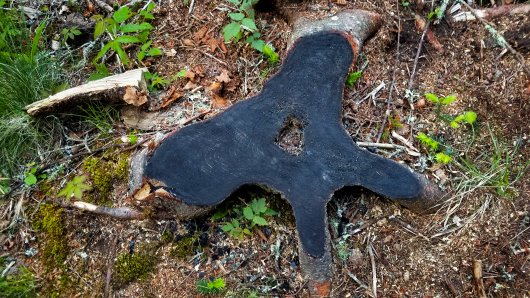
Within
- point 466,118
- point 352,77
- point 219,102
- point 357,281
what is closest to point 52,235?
point 219,102

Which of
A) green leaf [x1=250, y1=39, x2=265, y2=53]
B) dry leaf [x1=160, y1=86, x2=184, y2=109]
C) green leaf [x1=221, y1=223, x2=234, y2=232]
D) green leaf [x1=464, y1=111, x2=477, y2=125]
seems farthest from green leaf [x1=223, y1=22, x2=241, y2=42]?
green leaf [x1=464, y1=111, x2=477, y2=125]

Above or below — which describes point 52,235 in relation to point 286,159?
below

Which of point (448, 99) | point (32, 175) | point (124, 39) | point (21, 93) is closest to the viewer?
point (448, 99)

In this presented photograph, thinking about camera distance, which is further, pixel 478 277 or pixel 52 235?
pixel 52 235

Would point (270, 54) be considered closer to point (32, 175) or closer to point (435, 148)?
point (435, 148)

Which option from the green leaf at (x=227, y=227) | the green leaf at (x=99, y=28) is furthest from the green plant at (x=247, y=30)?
the green leaf at (x=227, y=227)

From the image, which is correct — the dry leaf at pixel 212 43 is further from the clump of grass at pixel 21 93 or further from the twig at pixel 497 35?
the twig at pixel 497 35

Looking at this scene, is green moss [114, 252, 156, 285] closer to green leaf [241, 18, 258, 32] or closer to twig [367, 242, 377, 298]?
twig [367, 242, 377, 298]
